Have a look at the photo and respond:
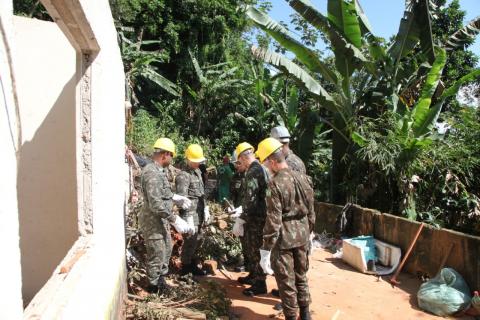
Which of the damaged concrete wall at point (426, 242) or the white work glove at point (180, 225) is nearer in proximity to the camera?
the white work glove at point (180, 225)

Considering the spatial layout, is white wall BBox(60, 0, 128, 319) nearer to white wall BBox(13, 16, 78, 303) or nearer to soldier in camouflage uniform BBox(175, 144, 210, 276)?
white wall BBox(13, 16, 78, 303)

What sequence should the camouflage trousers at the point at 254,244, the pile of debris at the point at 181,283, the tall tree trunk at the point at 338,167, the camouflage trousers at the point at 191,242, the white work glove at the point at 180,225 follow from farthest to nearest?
the tall tree trunk at the point at 338,167, the camouflage trousers at the point at 191,242, the camouflage trousers at the point at 254,244, the white work glove at the point at 180,225, the pile of debris at the point at 181,283

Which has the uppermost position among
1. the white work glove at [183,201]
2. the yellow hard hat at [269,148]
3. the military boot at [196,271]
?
the yellow hard hat at [269,148]

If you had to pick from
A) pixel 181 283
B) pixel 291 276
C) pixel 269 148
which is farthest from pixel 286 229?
pixel 181 283

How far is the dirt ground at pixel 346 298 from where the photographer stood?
5090 millimetres

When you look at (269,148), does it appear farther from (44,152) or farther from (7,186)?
(7,186)

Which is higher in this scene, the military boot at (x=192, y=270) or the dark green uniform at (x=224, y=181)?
the dark green uniform at (x=224, y=181)

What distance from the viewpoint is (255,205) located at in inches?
214

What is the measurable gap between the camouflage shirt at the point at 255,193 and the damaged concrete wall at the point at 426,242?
262 cm

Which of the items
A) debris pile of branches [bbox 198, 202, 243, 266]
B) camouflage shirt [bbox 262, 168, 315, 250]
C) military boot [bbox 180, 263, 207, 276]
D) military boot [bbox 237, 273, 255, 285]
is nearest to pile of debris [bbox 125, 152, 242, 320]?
debris pile of branches [bbox 198, 202, 243, 266]

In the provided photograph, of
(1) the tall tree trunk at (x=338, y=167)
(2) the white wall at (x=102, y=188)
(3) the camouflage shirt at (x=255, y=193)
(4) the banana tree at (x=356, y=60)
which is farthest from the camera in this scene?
(1) the tall tree trunk at (x=338, y=167)

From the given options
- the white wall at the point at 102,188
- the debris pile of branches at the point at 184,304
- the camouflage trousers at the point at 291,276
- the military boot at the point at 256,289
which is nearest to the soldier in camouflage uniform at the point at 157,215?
the debris pile of branches at the point at 184,304

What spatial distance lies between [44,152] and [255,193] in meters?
2.50

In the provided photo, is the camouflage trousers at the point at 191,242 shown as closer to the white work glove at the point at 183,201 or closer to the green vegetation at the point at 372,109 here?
the white work glove at the point at 183,201
